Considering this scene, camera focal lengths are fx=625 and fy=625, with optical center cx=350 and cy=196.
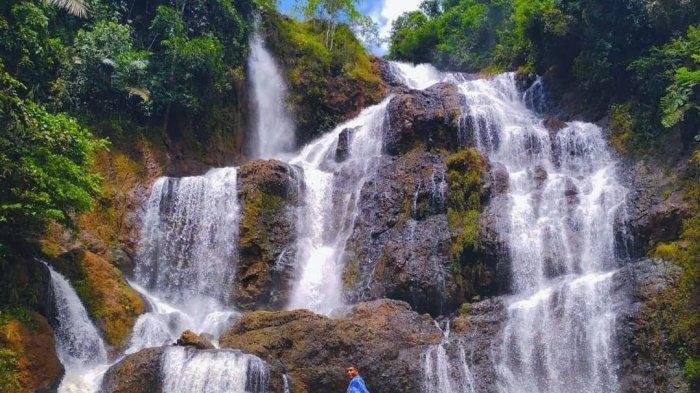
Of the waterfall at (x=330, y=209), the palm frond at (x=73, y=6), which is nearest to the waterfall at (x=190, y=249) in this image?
the waterfall at (x=330, y=209)

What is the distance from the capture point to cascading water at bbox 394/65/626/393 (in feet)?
48.8

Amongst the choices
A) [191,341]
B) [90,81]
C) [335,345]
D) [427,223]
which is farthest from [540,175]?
[90,81]

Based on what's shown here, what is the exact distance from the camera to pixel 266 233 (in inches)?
830

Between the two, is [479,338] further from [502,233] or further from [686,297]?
[686,297]

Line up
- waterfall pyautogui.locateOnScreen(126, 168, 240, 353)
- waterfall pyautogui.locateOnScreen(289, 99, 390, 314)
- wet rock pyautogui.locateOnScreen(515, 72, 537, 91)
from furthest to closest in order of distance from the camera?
wet rock pyautogui.locateOnScreen(515, 72, 537, 91) → waterfall pyautogui.locateOnScreen(289, 99, 390, 314) → waterfall pyautogui.locateOnScreen(126, 168, 240, 353)

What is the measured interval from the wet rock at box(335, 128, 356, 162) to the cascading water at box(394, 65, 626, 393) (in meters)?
4.95

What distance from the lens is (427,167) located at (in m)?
21.8

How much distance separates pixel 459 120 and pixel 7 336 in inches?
648

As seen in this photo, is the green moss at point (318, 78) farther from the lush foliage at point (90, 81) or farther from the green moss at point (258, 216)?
the green moss at point (258, 216)

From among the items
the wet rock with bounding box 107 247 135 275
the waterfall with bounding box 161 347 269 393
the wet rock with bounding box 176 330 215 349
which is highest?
the wet rock with bounding box 107 247 135 275

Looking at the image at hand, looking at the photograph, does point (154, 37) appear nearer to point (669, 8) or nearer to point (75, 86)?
point (75, 86)

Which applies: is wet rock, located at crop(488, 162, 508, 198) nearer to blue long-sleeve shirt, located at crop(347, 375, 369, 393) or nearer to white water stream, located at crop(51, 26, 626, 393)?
white water stream, located at crop(51, 26, 626, 393)

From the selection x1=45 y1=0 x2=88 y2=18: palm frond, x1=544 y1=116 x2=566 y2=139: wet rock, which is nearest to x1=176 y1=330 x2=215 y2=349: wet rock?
x1=45 y1=0 x2=88 y2=18: palm frond

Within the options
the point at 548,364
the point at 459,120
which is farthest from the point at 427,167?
the point at 548,364
